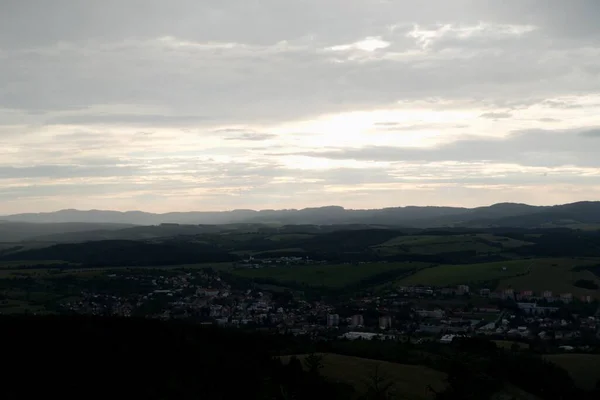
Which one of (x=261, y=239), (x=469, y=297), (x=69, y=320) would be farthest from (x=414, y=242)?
(x=69, y=320)

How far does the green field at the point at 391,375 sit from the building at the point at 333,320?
20.6 meters

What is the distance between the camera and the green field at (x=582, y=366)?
3259 cm

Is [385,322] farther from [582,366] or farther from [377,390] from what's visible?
[377,390]

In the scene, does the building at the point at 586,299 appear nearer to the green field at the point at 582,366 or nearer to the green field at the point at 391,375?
the green field at the point at 582,366

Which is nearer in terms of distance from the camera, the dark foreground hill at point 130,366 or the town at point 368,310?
the dark foreground hill at point 130,366

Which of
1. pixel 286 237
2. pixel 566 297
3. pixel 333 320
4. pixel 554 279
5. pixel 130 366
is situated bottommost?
pixel 333 320

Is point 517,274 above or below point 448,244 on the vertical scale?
below

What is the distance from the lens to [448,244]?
103938 mm

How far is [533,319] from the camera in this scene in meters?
55.5

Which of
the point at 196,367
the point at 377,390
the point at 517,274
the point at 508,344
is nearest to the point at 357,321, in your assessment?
the point at 508,344

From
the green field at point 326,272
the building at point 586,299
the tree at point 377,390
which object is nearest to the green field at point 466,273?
the green field at point 326,272

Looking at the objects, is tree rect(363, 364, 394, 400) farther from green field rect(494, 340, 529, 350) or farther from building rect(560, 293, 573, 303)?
building rect(560, 293, 573, 303)

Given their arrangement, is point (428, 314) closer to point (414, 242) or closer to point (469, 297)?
point (469, 297)

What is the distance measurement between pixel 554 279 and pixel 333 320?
86.3 ft
